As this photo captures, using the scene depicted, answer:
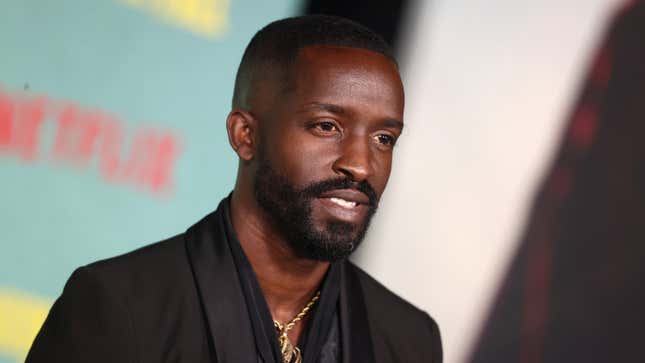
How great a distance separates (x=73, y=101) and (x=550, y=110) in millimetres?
1479

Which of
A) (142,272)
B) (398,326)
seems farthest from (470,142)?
(142,272)

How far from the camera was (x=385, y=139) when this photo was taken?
1648 millimetres

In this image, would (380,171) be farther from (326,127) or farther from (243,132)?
(243,132)

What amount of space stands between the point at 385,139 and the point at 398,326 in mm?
429

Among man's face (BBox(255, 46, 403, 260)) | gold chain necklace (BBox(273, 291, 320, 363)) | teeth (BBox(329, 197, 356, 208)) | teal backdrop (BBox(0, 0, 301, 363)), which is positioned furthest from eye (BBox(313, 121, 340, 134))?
teal backdrop (BBox(0, 0, 301, 363))

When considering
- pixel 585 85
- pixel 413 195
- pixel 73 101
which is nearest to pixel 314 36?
pixel 73 101

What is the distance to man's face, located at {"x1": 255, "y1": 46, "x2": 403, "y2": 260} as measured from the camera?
5.20 ft

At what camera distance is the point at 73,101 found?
220 centimetres

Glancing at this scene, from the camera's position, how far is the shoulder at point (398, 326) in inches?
73.0

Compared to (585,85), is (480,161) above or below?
below

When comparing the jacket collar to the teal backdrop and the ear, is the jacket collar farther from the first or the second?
the teal backdrop

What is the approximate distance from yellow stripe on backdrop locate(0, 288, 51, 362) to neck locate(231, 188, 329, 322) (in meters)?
0.67

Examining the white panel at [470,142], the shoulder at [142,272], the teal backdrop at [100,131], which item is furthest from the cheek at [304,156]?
the white panel at [470,142]

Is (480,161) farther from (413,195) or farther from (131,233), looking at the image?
(131,233)
